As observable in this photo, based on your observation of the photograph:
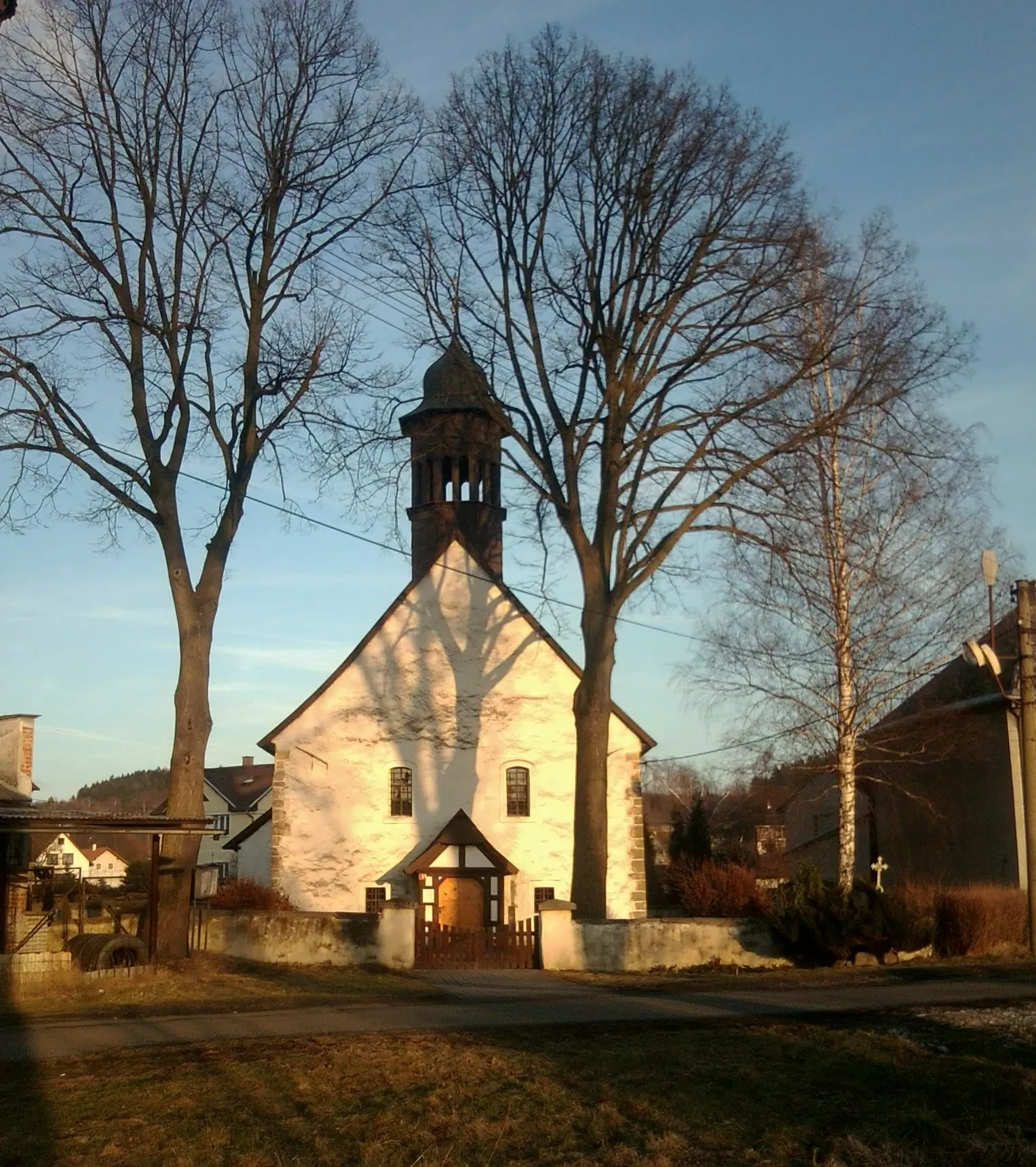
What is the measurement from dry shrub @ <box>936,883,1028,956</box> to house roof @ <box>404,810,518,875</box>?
436 inches

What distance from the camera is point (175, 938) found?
1938cm

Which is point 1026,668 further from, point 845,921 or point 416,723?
point 416,723

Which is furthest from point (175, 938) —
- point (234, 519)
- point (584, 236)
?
point (584, 236)

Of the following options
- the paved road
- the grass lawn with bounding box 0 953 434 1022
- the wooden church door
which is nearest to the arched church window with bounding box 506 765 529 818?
the wooden church door

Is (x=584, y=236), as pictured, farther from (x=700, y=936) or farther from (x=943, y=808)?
(x=943, y=808)

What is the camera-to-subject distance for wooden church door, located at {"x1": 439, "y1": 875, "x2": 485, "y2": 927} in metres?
29.2

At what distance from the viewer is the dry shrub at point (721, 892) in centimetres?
2280

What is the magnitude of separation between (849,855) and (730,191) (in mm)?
12393

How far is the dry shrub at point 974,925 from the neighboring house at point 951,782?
4.56m

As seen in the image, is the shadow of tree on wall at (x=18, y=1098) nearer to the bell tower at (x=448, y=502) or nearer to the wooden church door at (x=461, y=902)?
the wooden church door at (x=461, y=902)

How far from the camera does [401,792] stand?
3002cm

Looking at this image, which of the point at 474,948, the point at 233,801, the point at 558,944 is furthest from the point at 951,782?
the point at 233,801

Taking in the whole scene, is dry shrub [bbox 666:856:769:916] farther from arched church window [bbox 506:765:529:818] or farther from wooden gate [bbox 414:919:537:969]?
arched church window [bbox 506:765:529:818]

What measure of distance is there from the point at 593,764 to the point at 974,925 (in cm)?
652
